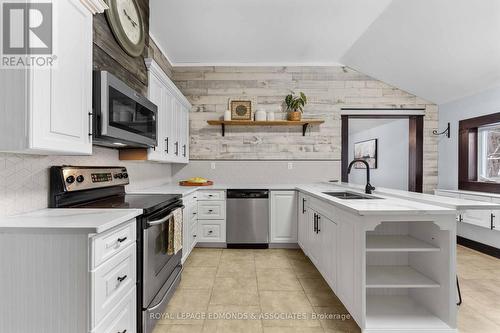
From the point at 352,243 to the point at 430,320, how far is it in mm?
718

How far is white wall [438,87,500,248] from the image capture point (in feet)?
10.7

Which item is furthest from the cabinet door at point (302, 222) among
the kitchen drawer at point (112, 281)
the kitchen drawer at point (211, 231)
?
the kitchen drawer at point (112, 281)

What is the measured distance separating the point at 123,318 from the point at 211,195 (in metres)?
2.09

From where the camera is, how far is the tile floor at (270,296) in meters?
1.83

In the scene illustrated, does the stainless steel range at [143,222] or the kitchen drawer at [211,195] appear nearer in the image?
the stainless steel range at [143,222]

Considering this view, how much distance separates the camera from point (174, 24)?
3057 millimetres

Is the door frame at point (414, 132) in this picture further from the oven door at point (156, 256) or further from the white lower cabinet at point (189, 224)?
the oven door at point (156, 256)

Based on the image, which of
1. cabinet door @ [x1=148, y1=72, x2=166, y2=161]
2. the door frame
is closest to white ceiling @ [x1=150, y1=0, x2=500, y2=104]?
the door frame

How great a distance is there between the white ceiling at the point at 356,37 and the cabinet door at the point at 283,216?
6.98 feet

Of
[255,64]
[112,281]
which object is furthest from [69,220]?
[255,64]

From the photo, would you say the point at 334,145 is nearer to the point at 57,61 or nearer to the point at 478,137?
the point at 478,137

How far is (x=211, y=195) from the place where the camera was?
3.44 m

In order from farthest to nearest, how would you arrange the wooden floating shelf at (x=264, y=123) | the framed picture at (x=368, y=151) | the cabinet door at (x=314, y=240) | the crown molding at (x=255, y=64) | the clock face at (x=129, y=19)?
the framed picture at (x=368, y=151), the crown molding at (x=255, y=64), the wooden floating shelf at (x=264, y=123), the cabinet door at (x=314, y=240), the clock face at (x=129, y=19)

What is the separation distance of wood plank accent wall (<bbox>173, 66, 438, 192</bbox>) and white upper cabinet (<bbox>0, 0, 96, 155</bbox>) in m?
2.57
